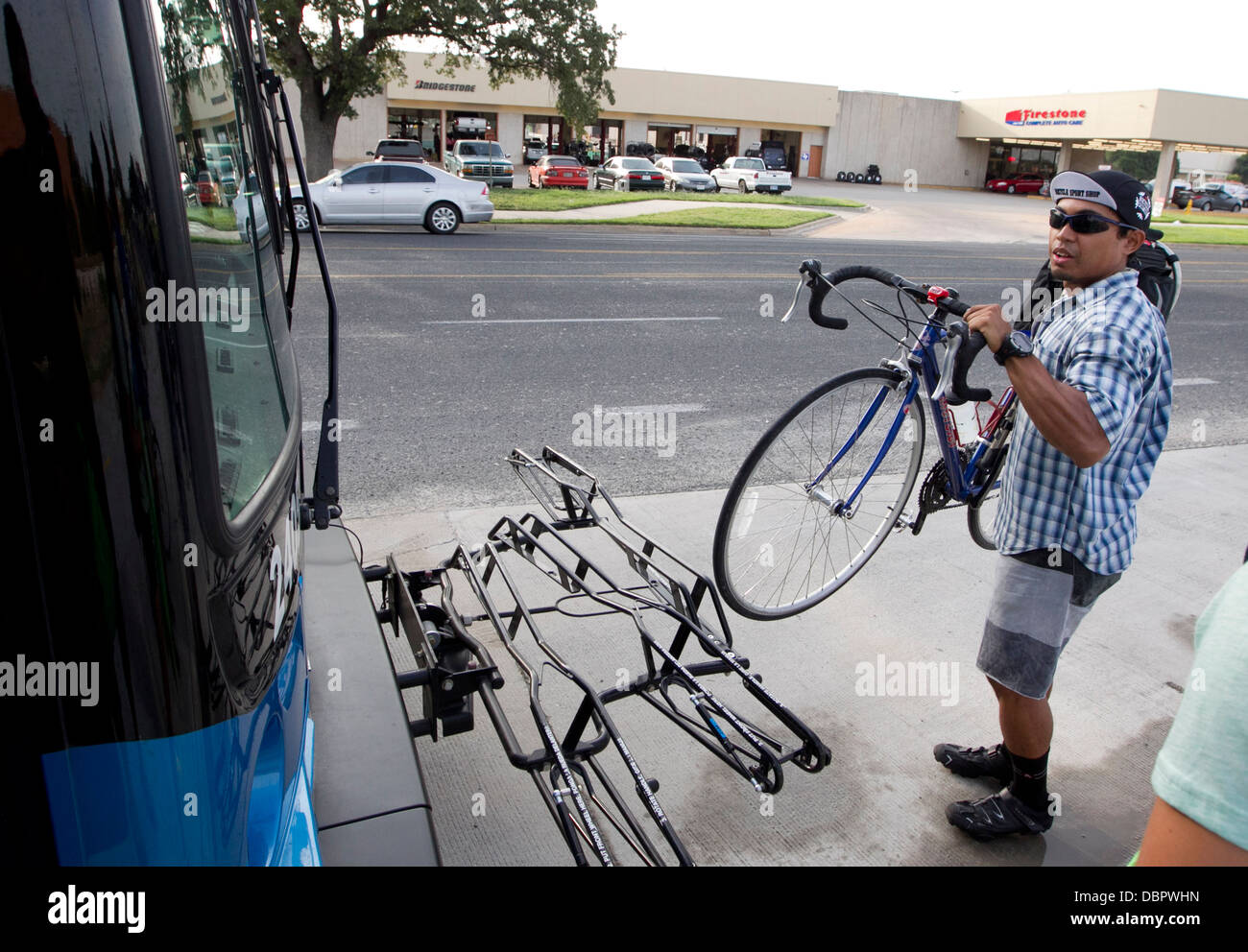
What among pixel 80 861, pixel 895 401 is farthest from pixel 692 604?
pixel 80 861

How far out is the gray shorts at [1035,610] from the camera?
273cm

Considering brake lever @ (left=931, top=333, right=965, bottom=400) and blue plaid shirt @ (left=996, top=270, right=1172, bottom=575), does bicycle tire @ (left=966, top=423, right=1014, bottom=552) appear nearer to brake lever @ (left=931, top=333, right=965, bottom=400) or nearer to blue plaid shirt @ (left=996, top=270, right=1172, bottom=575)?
brake lever @ (left=931, top=333, right=965, bottom=400)


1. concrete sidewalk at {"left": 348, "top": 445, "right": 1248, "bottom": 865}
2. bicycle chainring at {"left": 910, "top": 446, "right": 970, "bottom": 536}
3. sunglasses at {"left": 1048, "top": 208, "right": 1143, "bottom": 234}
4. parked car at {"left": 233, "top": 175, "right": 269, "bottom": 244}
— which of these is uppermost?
parked car at {"left": 233, "top": 175, "right": 269, "bottom": 244}

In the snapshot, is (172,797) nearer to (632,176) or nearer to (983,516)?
(983,516)

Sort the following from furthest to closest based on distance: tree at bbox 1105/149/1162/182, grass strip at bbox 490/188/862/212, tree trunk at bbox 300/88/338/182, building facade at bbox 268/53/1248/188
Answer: tree at bbox 1105/149/1162/182
building facade at bbox 268/53/1248/188
tree trunk at bbox 300/88/338/182
grass strip at bbox 490/188/862/212

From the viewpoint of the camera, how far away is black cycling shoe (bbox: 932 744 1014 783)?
3.16 meters

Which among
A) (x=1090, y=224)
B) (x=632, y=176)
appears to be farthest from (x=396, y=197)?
(x=632, y=176)

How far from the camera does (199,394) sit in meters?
1.30

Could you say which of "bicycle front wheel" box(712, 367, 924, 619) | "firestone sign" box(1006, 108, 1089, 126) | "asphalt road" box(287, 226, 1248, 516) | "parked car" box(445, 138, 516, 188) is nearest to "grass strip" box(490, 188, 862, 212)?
"parked car" box(445, 138, 516, 188)

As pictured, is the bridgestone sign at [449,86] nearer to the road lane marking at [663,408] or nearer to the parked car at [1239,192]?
the parked car at [1239,192]

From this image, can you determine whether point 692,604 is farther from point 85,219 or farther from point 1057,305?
point 85,219

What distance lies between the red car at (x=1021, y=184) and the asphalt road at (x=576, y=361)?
155 feet

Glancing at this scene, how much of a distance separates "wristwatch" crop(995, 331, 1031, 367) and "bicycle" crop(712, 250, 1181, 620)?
99 cm

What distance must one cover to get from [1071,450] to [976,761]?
4.08 ft
